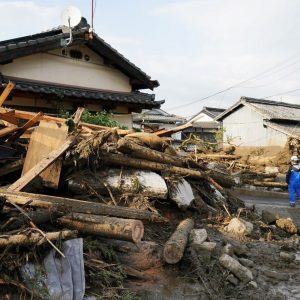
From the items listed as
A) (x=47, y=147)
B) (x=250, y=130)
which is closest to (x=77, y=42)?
(x=47, y=147)

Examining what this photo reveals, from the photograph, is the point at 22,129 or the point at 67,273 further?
the point at 22,129

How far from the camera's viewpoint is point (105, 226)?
4.98 metres

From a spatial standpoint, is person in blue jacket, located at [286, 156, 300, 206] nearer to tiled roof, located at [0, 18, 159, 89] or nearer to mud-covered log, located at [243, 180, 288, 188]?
mud-covered log, located at [243, 180, 288, 188]

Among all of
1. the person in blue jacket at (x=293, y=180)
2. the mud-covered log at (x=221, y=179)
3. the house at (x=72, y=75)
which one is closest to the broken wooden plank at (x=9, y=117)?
the house at (x=72, y=75)

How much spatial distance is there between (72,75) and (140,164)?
744 centimetres

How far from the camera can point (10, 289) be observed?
4.16 metres

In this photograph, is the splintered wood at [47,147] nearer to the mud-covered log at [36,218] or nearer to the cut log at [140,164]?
the cut log at [140,164]

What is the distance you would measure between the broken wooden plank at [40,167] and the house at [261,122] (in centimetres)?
2504

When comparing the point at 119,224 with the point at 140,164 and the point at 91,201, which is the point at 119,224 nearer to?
the point at 91,201

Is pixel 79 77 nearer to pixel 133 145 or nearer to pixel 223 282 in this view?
pixel 133 145

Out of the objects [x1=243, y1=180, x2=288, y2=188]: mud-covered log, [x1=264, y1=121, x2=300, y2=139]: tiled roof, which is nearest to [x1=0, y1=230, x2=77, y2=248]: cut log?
[x1=243, y1=180, x2=288, y2=188]: mud-covered log

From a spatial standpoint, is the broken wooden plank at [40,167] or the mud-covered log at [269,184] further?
the mud-covered log at [269,184]

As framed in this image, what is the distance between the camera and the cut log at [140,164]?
23.7 feet

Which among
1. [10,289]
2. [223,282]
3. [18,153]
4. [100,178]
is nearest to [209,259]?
[223,282]
